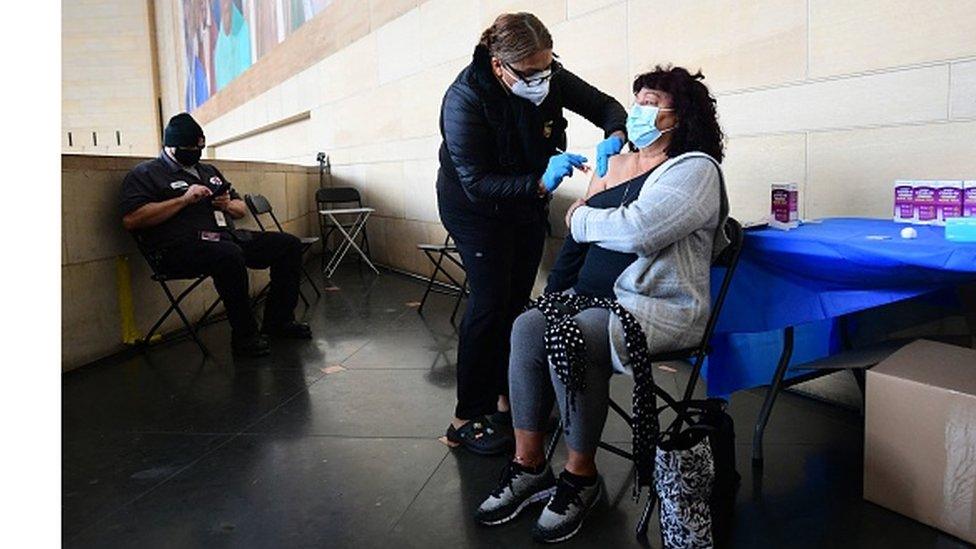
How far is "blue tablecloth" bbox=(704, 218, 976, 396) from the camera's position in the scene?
1.59m

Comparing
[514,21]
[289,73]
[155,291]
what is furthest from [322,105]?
[514,21]

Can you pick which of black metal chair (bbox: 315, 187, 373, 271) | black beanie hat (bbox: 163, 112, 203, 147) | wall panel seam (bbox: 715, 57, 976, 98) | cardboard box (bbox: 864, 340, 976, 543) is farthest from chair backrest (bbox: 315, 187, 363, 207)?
cardboard box (bbox: 864, 340, 976, 543)

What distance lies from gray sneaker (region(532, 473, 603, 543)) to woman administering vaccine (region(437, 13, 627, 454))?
487 mm

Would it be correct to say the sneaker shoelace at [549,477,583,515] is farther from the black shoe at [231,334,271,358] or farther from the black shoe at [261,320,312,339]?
the black shoe at [261,320,312,339]

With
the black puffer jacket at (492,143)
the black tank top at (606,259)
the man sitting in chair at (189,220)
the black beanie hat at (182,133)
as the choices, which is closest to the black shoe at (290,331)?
the man sitting in chair at (189,220)

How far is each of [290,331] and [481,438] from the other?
209 centimetres

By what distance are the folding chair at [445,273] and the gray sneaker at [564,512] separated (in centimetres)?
250

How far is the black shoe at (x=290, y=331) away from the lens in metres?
3.99

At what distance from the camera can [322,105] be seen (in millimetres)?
7746

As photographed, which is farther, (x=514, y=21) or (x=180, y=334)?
(x=180, y=334)

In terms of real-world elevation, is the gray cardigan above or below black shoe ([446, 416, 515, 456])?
above

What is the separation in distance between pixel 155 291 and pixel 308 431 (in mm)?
2044

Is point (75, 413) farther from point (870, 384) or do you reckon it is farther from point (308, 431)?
point (870, 384)

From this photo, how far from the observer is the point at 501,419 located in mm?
2477
